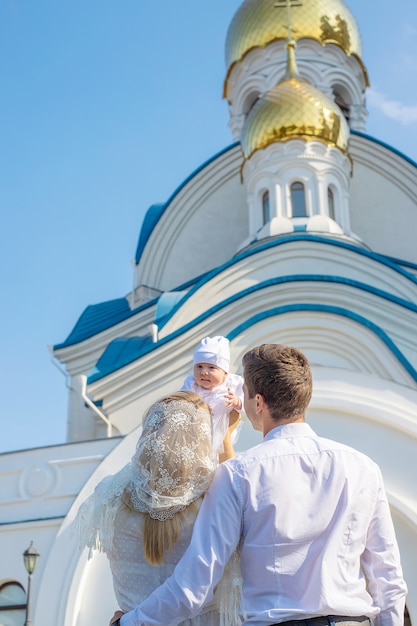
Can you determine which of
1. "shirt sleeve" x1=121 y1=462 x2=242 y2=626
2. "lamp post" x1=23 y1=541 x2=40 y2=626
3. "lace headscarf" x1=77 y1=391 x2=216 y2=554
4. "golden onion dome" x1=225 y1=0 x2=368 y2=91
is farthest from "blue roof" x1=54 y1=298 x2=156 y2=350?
"shirt sleeve" x1=121 y1=462 x2=242 y2=626

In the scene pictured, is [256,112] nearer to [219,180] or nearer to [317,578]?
[219,180]

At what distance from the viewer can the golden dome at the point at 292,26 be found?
14812 millimetres

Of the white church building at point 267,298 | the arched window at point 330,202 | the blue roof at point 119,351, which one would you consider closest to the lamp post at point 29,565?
the white church building at point 267,298

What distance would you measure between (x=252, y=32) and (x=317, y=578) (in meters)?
14.8

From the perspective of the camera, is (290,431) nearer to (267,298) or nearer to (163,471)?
(163,471)

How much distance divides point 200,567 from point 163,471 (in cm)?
23

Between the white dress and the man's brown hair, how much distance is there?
26cm

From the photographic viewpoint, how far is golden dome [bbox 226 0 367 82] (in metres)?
14.8

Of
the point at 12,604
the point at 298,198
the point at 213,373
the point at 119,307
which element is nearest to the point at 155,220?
the point at 119,307

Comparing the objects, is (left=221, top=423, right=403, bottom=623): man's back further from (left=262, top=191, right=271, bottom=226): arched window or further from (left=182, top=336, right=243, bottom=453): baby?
(left=262, top=191, right=271, bottom=226): arched window

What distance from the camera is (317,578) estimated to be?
4.98ft

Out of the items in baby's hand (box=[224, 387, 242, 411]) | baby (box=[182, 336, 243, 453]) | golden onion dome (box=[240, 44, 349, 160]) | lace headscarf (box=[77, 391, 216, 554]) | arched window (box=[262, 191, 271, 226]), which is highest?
golden onion dome (box=[240, 44, 349, 160])

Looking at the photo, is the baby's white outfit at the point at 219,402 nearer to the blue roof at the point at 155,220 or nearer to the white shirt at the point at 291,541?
the white shirt at the point at 291,541

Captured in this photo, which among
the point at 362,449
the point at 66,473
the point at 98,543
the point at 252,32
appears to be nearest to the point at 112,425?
the point at 66,473
